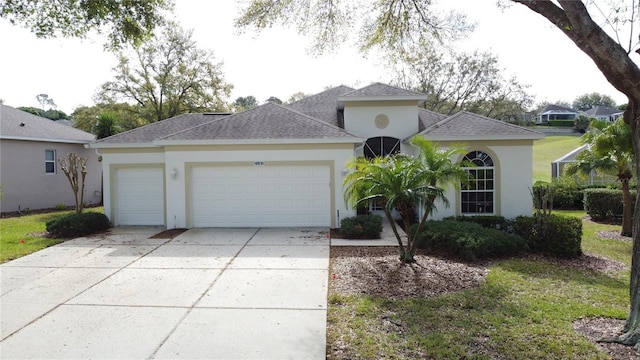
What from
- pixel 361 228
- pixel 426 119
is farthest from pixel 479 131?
pixel 361 228

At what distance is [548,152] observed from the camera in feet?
161

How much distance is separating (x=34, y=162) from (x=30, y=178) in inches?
31.7

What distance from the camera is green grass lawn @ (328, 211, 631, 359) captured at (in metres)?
4.95

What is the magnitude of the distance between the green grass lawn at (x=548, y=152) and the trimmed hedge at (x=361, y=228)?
97.5 ft

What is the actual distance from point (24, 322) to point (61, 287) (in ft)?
5.47

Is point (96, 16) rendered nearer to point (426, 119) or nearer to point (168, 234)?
point (168, 234)

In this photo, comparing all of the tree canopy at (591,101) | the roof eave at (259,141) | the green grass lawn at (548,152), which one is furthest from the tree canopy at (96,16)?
the tree canopy at (591,101)

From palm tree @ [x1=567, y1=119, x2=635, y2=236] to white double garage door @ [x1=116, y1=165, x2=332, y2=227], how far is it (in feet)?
31.4

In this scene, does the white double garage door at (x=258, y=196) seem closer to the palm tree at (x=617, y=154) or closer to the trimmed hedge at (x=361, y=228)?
the trimmed hedge at (x=361, y=228)

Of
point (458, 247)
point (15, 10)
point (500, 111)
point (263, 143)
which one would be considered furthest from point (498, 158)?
point (500, 111)

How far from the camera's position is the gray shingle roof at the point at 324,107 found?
16925 millimetres

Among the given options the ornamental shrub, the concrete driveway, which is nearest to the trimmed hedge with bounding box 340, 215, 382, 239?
the concrete driveway

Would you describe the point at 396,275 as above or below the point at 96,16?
below

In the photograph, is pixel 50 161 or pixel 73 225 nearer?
pixel 73 225
